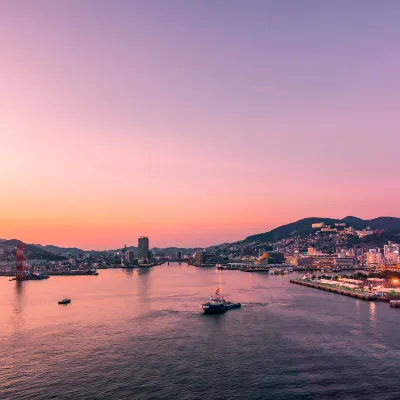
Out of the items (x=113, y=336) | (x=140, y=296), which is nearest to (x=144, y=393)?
(x=113, y=336)

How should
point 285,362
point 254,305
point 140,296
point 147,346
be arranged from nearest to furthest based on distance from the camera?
point 285,362
point 147,346
point 254,305
point 140,296

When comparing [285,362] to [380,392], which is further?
[285,362]

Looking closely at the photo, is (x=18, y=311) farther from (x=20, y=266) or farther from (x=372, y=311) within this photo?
(x=20, y=266)

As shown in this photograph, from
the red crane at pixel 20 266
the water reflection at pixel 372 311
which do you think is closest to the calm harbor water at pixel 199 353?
the water reflection at pixel 372 311

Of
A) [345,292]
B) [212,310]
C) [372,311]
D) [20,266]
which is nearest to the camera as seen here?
[212,310]

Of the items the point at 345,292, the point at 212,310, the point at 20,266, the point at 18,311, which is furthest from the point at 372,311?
the point at 20,266

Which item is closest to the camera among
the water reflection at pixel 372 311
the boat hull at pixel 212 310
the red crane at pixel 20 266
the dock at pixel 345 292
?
the water reflection at pixel 372 311

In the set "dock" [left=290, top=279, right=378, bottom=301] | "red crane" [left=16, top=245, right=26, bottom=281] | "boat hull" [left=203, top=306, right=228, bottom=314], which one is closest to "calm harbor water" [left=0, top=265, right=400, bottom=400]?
"boat hull" [left=203, top=306, right=228, bottom=314]

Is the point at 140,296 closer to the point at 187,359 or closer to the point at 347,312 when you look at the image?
the point at 347,312

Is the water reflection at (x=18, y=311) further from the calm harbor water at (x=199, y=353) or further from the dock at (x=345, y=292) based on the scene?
the dock at (x=345, y=292)
